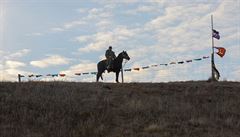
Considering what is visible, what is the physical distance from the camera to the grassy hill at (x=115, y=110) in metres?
21.8

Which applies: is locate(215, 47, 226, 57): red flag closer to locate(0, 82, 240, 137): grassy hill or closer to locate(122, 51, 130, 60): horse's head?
locate(122, 51, 130, 60): horse's head

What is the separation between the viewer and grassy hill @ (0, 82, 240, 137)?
2184 cm

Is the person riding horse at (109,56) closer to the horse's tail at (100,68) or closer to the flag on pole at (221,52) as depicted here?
the horse's tail at (100,68)

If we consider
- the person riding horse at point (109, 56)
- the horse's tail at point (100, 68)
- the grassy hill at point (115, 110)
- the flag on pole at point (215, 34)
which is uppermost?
the flag on pole at point (215, 34)

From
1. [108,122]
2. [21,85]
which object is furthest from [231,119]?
[21,85]

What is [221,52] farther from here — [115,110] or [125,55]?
[115,110]

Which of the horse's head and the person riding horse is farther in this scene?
the horse's head

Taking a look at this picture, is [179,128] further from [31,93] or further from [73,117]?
[31,93]

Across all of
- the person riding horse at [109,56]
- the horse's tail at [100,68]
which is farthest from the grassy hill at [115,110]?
the horse's tail at [100,68]

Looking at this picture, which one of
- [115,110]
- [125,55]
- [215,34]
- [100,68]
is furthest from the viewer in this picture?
[215,34]

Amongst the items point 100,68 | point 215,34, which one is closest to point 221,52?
point 215,34

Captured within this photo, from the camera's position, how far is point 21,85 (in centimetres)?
2870

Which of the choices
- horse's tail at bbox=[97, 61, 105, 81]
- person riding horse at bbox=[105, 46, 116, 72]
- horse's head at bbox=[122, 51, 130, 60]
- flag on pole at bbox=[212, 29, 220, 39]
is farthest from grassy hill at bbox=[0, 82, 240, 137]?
flag on pole at bbox=[212, 29, 220, 39]

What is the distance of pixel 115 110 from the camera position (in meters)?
24.7
